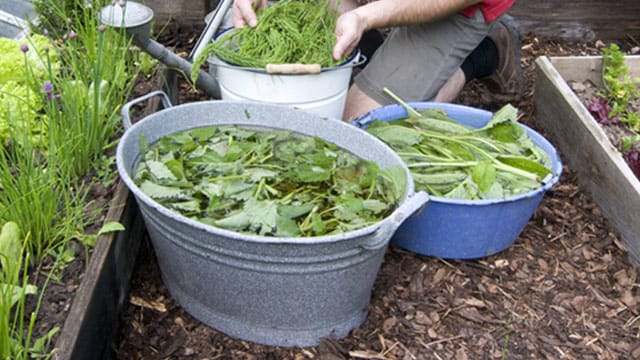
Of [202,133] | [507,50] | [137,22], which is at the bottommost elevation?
[507,50]

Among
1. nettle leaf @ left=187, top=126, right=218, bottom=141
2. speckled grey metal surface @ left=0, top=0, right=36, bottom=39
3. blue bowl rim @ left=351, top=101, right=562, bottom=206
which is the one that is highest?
speckled grey metal surface @ left=0, top=0, right=36, bottom=39

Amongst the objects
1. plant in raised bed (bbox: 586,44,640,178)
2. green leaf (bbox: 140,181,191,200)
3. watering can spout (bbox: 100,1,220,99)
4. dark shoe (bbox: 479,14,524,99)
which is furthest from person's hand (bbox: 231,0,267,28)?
plant in raised bed (bbox: 586,44,640,178)

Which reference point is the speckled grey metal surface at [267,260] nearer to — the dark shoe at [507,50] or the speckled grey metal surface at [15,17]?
the speckled grey metal surface at [15,17]

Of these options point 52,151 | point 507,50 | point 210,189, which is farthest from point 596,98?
point 52,151

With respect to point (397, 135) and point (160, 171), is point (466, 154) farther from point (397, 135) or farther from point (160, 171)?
point (160, 171)

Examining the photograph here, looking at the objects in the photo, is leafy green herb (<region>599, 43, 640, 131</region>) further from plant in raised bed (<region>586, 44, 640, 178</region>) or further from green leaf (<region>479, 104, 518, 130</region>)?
green leaf (<region>479, 104, 518, 130</region>)

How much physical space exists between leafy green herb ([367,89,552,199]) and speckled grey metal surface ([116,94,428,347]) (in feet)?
0.97

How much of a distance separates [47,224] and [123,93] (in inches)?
29.6

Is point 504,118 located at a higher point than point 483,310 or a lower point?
higher

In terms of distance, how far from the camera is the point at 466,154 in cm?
226

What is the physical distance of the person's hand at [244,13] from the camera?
2.30m

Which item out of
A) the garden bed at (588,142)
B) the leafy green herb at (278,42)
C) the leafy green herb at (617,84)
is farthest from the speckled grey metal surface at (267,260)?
the leafy green herb at (617,84)

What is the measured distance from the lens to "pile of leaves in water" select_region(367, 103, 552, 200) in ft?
7.01

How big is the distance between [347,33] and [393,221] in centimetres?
81
